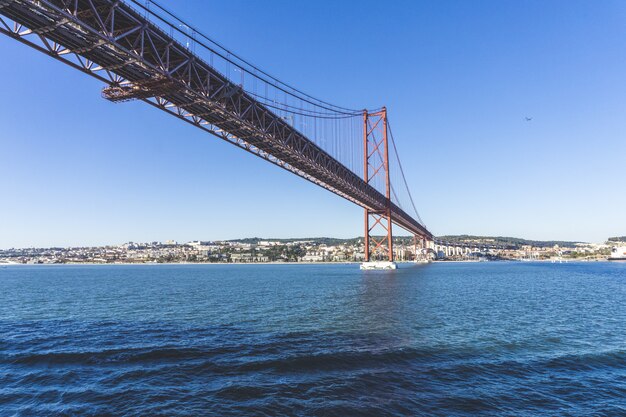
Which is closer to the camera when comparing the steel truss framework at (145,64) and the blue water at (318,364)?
the blue water at (318,364)

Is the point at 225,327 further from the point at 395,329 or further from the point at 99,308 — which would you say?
the point at 99,308

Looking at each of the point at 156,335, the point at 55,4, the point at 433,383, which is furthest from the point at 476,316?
the point at 55,4

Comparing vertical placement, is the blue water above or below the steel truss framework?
below

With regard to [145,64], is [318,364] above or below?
below

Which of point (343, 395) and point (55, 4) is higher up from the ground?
Result: point (55, 4)

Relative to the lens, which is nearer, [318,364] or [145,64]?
[318,364]

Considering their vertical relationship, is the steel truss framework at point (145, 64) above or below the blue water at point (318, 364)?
above

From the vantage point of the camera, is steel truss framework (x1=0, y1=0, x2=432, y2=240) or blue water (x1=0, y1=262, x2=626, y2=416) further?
steel truss framework (x1=0, y1=0, x2=432, y2=240)

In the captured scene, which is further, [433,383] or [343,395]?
[433,383]
